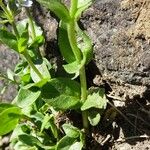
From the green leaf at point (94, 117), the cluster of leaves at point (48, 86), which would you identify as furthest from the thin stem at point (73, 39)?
the green leaf at point (94, 117)

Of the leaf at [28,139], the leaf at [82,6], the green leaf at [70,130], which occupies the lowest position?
the leaf at [28,139]

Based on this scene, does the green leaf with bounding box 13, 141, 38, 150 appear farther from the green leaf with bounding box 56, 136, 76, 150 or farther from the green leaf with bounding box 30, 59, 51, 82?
the green leaf with bounding box 30, 59, 51, 82

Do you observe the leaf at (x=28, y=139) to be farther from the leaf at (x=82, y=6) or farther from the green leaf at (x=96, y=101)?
the leaf at (x=82, y=6)

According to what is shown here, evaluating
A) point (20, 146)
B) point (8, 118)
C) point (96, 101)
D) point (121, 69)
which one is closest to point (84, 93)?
point (96, 101)

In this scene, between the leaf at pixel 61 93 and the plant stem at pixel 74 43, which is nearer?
the plant stem at pixel 74 43

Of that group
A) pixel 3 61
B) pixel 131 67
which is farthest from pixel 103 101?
pixel 3 61

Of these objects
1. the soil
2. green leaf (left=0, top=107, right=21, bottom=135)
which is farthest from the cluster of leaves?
the soil

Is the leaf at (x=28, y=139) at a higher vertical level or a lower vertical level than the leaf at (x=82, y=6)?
lower

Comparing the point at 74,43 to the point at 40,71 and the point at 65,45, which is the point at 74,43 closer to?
the point at 65,45
